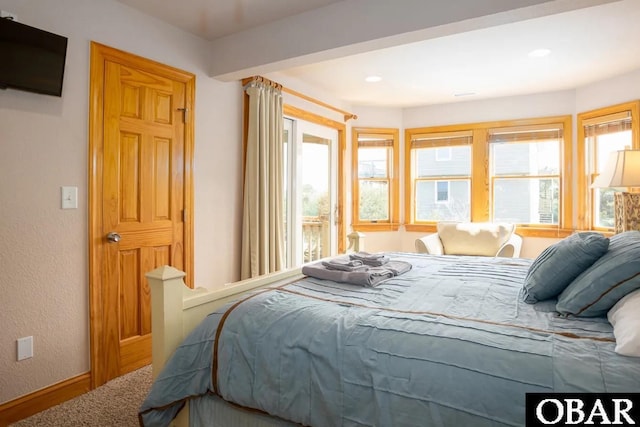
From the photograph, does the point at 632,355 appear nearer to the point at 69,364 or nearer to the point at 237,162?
the point at 69,364

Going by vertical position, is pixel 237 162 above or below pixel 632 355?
above

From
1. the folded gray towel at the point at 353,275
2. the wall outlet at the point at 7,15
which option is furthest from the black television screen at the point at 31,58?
the folded gray towel at the point at 353,275

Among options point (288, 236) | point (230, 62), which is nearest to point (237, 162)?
point (230, 62)

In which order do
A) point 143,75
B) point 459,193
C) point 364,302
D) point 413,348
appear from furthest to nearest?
point 459,193, point 143,75, point 364,302, point 413,348

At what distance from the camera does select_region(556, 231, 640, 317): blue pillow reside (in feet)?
4.58

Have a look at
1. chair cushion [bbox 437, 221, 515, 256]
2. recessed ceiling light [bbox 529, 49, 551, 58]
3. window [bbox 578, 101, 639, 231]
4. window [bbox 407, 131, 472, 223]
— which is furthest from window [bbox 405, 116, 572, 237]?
recessed ceiling light [bbox 529, 49, 551, 58]

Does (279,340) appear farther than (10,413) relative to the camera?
No

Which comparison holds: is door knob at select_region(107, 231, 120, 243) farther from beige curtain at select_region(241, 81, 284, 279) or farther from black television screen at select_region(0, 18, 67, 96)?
beige curtain at select_region(241, 81, 284, 279)

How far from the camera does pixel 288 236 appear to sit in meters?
4.35

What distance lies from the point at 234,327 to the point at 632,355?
4.18ft

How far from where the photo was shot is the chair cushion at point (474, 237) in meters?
4.64

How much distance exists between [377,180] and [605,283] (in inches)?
168

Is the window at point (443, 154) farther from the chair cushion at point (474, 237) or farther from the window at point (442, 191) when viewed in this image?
the chair cushion at point (474, 237)

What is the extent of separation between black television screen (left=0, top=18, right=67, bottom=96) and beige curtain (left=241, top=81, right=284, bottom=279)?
1.56m
